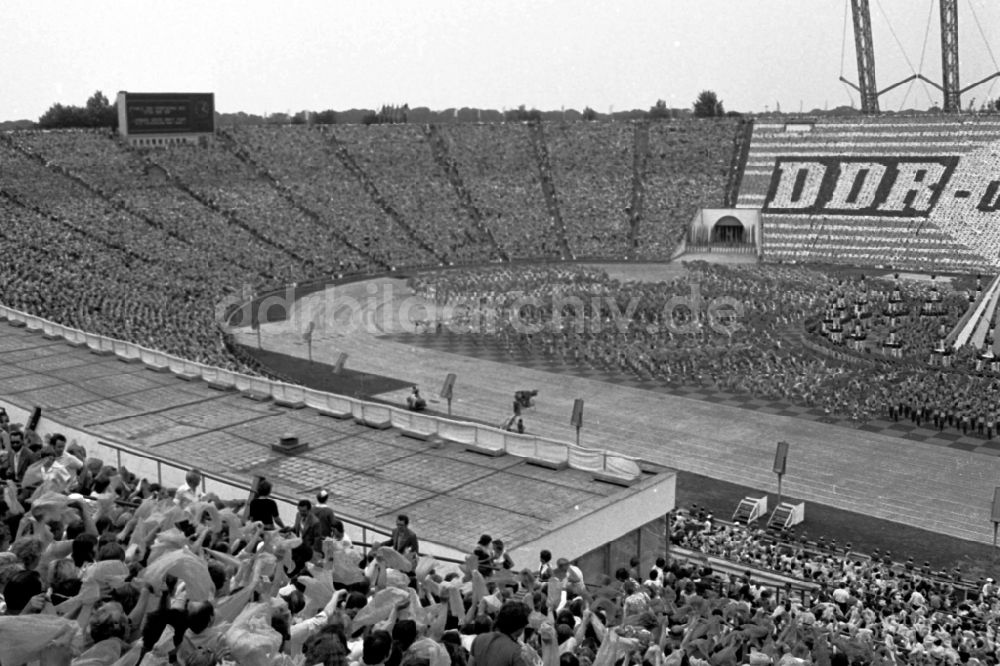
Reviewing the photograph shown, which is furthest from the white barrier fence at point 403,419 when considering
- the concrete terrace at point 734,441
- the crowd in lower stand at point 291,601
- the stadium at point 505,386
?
the concrete terrace at point 734,441

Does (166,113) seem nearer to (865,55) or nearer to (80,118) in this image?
(80,118)

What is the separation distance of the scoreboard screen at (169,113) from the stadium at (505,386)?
0.24 m

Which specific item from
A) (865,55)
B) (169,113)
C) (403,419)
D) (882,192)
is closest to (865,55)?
(865,55)

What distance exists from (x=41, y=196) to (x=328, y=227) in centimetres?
1763

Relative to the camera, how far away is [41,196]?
63.7 metres

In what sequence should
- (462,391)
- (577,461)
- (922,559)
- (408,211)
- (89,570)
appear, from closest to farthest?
(89,570), (577,461), (922,559), (462,391), (408,211)

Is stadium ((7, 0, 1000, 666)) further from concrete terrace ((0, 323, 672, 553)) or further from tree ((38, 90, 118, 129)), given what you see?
tree ((38, 90, 118, 129))

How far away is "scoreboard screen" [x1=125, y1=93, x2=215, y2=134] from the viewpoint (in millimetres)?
77438

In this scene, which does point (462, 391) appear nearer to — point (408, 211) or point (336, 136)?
point (408, 211)

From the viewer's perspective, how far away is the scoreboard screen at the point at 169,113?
77.4m

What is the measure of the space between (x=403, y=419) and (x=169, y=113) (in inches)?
2566

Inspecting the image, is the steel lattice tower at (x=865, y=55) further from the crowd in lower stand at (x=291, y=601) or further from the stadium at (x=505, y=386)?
the crowd in lower stand at (x=291, y=601)

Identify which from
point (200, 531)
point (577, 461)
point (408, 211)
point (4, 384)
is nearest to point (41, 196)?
point (408, 211)

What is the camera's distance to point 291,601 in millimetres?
7582
